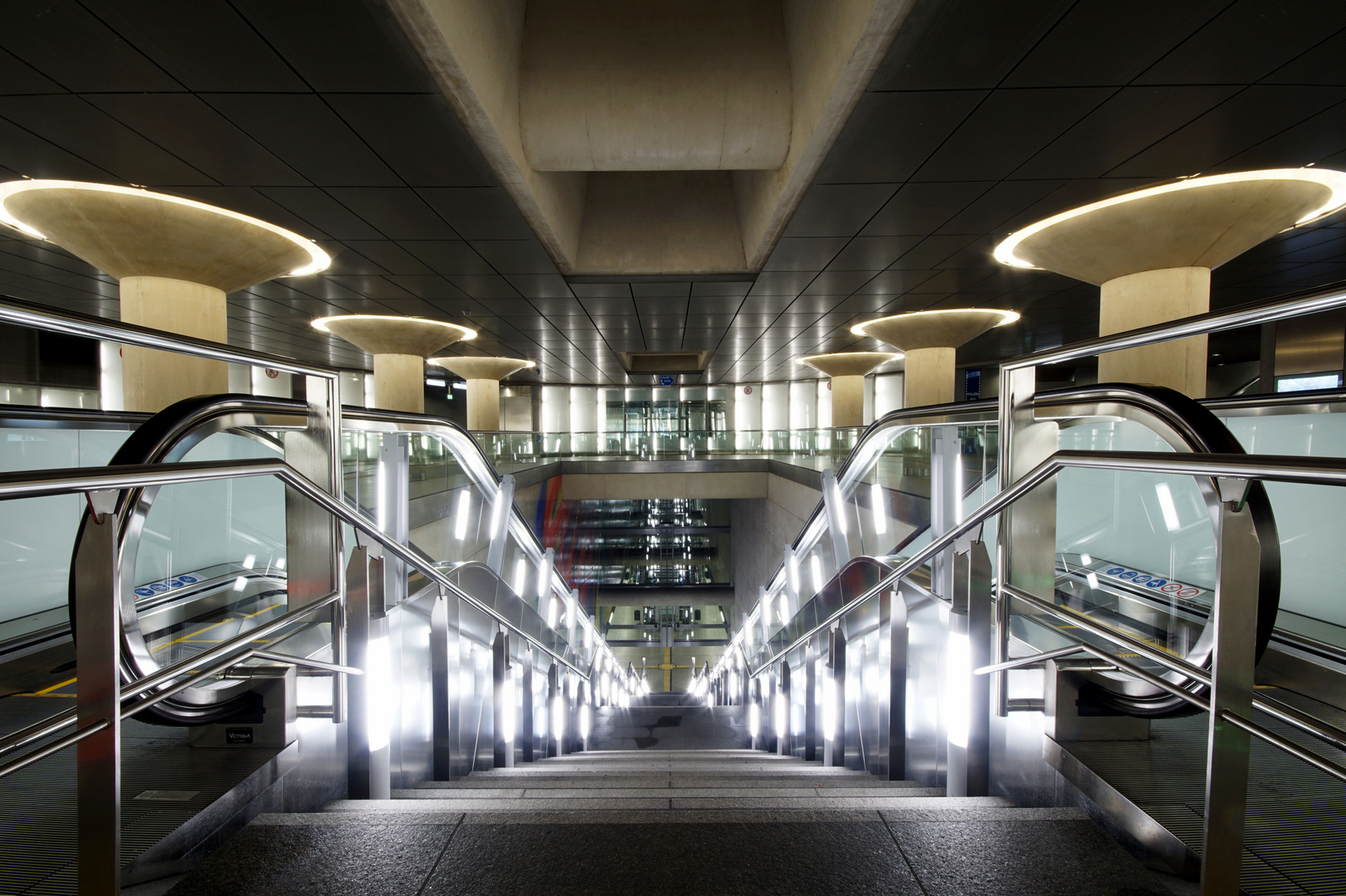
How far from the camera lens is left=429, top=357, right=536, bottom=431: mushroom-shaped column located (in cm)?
2084

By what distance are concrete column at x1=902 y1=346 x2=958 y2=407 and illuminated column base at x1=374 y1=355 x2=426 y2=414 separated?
1230cm

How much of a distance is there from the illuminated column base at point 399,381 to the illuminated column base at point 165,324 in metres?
6.26

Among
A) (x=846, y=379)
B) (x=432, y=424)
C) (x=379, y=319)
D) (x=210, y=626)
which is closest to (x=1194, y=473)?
(x=432, y=424)

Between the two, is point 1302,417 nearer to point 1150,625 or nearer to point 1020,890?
point 1150,625

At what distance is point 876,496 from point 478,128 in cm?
474

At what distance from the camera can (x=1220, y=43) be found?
4.06 metres

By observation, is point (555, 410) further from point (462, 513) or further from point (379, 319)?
point (462, 513)

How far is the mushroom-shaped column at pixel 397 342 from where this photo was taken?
44.3ft

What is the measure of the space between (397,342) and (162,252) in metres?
6.85

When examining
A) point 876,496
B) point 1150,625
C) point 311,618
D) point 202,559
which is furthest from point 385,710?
point 876,496

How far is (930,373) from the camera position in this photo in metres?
15.5

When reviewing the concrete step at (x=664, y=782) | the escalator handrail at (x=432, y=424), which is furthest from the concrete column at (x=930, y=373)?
the concrete step at (x=664, y=782)

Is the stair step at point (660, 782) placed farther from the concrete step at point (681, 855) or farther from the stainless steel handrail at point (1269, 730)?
the stainless steel handrail at point (1269, 730)

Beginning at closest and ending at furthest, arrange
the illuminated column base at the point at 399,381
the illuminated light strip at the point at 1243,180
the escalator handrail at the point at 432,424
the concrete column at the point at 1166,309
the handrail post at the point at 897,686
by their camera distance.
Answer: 1. the escalator handrail at the point at 432,424
2. the handrail post at the point at 897,686
3. the illuminated light strip at the point at 1243,180
4. the concrete column at the point at 1166,309
5. the illuminated column base at the point at 399,381
